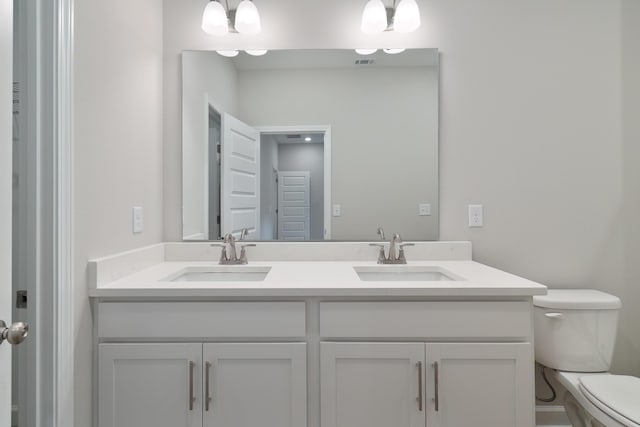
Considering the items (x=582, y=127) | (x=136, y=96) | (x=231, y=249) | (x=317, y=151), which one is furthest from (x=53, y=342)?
(x=582, y=127)

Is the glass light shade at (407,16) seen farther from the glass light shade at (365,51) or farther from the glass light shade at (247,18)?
the glass light shade at (247,18)

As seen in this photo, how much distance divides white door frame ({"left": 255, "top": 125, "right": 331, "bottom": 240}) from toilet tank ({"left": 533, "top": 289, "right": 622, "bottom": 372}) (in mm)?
1073

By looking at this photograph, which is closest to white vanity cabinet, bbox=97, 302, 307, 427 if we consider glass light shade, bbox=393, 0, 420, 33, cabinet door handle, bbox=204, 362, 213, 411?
cabinet door handle, bbox=204, 362, 213, 411

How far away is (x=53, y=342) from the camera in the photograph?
110cm

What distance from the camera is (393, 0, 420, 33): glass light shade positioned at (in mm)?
1767

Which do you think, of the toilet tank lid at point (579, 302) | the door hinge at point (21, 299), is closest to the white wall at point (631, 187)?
the toilet tank lid at point (579, 302)

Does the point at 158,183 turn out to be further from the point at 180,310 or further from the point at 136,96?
the point at 180,310

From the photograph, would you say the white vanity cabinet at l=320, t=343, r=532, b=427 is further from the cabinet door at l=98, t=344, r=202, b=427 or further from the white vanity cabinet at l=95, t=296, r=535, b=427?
the cabinet door at l=98, t=344, r=202, b=427

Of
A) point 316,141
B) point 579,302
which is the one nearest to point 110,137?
point 316,141

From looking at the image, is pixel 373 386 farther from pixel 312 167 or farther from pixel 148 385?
pixel 312 167

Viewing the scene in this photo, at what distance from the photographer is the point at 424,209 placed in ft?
6.19

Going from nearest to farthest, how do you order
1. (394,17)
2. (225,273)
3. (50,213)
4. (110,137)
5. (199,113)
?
(50,213), (110,137), (225,273), (394,17), (199,113)

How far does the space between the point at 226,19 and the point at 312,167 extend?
2.86 ft

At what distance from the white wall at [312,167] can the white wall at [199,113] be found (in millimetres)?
364
